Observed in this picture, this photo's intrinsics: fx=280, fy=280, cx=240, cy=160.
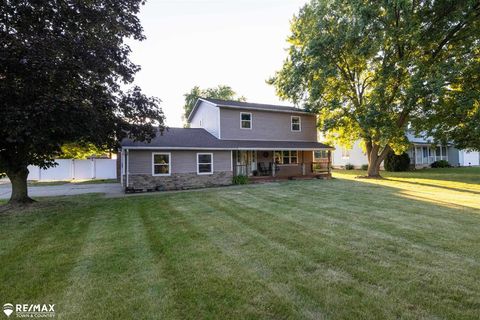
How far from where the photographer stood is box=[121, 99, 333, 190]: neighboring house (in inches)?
625

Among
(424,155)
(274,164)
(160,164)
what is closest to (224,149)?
(160,164)

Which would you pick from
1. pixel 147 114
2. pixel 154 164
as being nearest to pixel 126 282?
pixel 147 114

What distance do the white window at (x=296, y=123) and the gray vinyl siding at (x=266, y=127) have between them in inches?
9.3

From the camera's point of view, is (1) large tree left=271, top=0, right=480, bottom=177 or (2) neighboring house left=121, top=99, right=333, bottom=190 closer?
(2) neighboring house left=121, top=99, right=333, bottom=190

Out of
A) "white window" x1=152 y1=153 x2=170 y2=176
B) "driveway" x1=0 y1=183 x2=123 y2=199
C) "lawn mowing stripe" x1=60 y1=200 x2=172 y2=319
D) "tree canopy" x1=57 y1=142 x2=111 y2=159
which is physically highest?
"tree canopy" x1=57 y1=142 x2=111 y2=159

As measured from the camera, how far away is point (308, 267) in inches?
170

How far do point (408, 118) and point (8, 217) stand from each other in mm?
22757

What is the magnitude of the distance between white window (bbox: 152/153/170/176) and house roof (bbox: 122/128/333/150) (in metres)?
0.66

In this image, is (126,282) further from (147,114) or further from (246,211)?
(147,114)

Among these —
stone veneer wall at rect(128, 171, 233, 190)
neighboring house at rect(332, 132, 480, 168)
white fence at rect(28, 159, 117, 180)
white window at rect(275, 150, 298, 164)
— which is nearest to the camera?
stone veneer wall at rect(128, 171, 233, 190)

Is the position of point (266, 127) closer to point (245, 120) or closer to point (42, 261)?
point (245, 120)

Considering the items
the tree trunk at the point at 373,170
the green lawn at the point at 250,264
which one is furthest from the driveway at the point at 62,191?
the tree trunk at the point at 373,170

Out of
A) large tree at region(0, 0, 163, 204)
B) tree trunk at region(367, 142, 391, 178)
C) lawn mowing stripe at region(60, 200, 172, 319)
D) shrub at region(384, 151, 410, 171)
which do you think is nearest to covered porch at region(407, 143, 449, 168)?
shrub at region(384, 151, 410, 171)

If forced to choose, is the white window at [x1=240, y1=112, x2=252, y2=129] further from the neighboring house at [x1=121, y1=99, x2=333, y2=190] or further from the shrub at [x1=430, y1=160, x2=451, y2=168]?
the shrub at [x1=430, y1=160, x2=451, y2=168]
